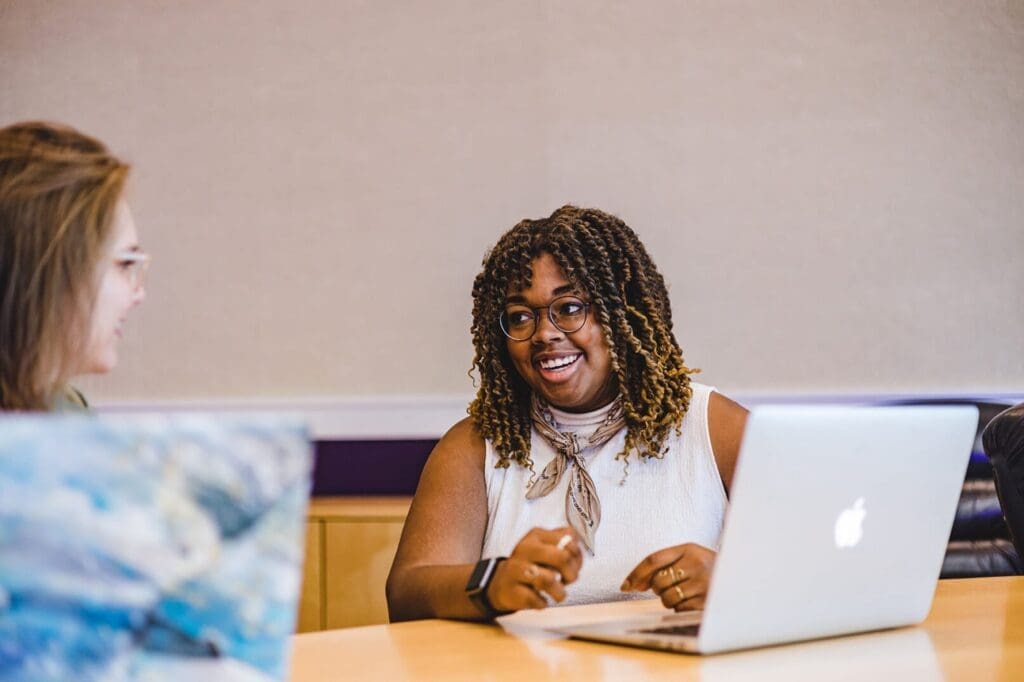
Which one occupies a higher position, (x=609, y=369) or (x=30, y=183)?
(x=30, y=183)

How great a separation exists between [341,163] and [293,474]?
3.01 meters

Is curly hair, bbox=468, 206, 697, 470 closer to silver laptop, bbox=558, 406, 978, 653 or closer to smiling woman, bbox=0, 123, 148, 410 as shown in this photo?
silver laptop, bbox=558, 406, 978, 653

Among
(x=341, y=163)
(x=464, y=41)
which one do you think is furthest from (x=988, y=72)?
(x=341, y=163)

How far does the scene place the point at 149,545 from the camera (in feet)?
2.30

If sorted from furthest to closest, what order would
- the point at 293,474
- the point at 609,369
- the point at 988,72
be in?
the point at 988,72
the point at 609,369
the point at 293,474

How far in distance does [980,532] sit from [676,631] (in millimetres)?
1252

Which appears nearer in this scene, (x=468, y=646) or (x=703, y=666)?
(x=703, y=666)

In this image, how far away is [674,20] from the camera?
359 centimetres

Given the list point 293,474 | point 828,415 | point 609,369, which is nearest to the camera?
point 293,474

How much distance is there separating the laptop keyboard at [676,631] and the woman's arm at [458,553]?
0.41 feet

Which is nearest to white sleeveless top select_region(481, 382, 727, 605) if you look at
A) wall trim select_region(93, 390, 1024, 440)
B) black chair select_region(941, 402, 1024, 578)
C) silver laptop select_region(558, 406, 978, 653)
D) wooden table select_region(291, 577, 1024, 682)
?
wooden table select_region(291, 577, 1024, 682)

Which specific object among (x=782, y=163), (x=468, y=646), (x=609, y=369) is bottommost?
(x=468, y=646)

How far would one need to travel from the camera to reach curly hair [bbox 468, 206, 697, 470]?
209cm

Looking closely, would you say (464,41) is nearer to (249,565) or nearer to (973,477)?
(973,477)
